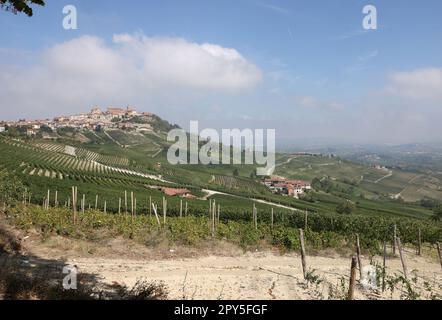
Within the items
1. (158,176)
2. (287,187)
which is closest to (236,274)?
(158,176)

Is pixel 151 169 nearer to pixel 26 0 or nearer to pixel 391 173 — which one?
pixel 26 0

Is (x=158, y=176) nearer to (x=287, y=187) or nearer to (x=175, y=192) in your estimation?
(x=175, y=192)

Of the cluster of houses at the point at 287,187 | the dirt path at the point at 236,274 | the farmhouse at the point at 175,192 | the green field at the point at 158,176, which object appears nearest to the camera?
the dirt path at the point at 236,274

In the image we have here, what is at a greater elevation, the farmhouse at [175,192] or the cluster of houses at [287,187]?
the farmhouse at [175,192]

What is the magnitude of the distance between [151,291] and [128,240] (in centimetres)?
752

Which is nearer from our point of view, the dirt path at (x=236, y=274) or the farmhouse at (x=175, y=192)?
the dirt path at (x=236, y=274)

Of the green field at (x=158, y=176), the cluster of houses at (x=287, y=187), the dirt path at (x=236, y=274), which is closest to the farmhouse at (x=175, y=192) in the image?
the green field at (x=158, y=176)

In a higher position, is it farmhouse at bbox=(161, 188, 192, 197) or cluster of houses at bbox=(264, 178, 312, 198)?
farmhouse at bbox=(161, 188, 192, 197)

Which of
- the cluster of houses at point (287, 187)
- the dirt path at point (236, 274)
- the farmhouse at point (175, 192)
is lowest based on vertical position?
the cluster of houses at point (287, 187)

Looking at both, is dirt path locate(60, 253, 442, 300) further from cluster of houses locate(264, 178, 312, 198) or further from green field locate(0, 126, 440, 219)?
cluster of houses locate(264, 178, 312, 198)

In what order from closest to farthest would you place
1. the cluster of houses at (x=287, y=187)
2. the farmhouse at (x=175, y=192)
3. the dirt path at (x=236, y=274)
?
the dirt path at (x=236, y=274) → the farmhouse at (x=175, y=192) → the cluster of houses at (x=287, y=187)

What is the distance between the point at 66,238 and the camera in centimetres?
1469

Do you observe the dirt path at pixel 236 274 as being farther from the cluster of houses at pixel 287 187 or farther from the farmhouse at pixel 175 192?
the cluster of houses at pixel 287 187

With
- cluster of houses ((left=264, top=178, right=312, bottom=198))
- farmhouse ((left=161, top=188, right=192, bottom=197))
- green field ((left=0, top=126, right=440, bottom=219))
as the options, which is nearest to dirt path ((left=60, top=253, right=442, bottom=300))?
green field ((left=0, top=126, right=440, bottom=219))
